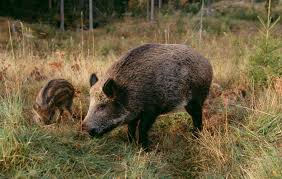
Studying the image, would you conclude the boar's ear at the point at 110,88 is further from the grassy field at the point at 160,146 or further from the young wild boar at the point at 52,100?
the young wild boar at the point at 52,100

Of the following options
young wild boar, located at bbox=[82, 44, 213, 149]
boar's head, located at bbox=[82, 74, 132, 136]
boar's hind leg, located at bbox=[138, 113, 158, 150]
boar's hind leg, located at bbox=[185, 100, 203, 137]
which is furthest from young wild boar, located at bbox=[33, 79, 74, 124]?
boar's hind leg, located at bbox=[185, 100, 203, 137]

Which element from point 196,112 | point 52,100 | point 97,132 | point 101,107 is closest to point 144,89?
point 101,107

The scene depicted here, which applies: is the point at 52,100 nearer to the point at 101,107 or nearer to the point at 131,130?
the point at 101,107

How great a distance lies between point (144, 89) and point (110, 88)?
43 centimetres

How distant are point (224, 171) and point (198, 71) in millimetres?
1538

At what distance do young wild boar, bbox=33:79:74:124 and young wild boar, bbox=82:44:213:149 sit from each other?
0.84 meters

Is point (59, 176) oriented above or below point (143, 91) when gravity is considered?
below

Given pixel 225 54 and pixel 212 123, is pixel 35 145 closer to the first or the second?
pixel 212 123

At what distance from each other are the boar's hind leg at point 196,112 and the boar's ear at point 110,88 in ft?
3.59

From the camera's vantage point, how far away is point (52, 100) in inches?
234

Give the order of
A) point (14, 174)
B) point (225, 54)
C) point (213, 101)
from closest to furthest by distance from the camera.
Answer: point (14, 174) → point (213, 101) → point (225, 54)

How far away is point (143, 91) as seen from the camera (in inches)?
201

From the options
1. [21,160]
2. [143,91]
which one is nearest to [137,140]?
[143,91]

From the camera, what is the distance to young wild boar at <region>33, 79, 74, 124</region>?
5.73 meters
